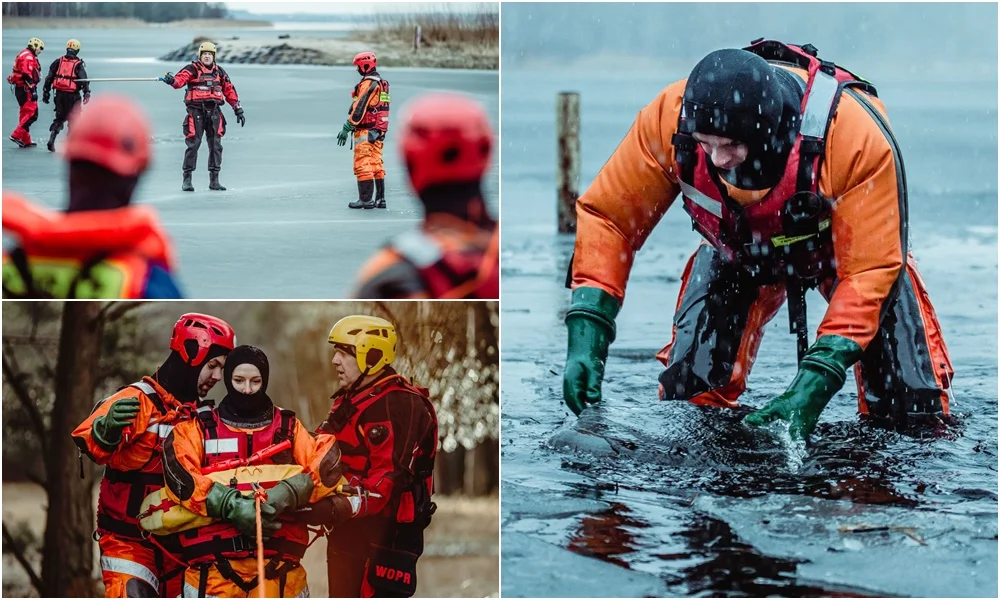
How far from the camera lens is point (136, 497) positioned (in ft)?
16.1

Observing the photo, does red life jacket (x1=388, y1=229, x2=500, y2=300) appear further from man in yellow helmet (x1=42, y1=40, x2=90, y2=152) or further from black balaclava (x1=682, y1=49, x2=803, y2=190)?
man in yellow helmet (x1=42, y1=40, x2=90, y2=152)

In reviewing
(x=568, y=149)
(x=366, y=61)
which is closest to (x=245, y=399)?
(x=366, y=61)

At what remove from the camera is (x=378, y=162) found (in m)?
5.79

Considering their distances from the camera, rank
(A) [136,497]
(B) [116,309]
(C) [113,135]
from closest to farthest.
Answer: (A) [136,497] < (B) [116,309] < (C) [113,135]

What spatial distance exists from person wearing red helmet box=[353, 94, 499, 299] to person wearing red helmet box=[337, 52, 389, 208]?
10cm

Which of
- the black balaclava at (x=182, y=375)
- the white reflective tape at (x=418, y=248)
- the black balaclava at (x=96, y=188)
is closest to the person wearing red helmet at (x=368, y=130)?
the white reflective tape at (x=418, y=248)

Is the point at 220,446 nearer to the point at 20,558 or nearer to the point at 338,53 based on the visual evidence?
the point at 20,558

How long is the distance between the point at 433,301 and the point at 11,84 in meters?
1.83

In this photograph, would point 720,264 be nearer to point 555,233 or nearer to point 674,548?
point 674,548

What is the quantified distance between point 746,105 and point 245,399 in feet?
6.12

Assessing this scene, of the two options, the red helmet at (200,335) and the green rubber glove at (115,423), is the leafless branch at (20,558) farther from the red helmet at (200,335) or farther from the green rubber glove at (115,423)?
the red helmet at (200,335)

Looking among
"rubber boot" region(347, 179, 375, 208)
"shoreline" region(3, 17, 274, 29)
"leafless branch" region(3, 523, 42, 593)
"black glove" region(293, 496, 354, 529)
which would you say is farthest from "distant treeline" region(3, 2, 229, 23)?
"black glove" region(293, 496, 354, 529)

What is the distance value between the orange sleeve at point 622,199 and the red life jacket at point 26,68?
209cm

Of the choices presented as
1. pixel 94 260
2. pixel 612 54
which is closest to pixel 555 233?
Answer: pixel 612 54
